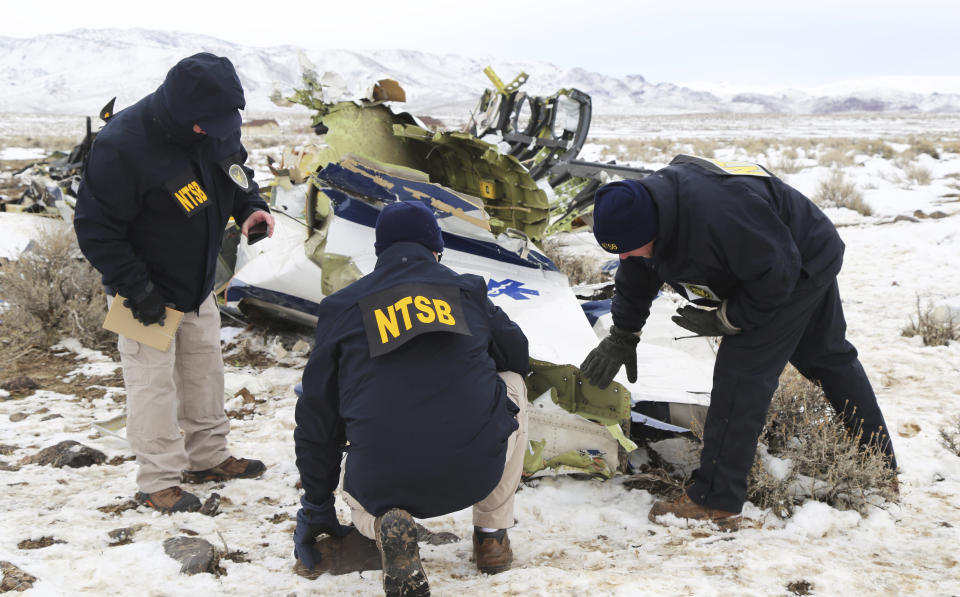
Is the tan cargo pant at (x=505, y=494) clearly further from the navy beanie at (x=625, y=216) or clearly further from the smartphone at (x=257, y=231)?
the smartphone at (x=257, y=231)

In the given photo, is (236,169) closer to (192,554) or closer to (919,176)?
(192,554)

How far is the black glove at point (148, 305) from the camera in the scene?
8.63 ft

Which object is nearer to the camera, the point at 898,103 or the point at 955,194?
the point at 955,194

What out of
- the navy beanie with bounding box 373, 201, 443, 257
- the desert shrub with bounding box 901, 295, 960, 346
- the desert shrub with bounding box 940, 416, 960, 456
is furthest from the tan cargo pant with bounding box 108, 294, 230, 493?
the desert shrub with bounding box 901, 295, 960, 346

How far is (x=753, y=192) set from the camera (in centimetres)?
236

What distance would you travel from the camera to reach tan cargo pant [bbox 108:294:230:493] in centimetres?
280

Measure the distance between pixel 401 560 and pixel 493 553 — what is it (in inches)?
22.9

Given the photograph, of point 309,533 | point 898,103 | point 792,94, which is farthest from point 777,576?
point 792,94

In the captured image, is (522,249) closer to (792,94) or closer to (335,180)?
(335,180)

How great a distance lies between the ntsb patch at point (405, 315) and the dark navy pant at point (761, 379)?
1246 millimetres

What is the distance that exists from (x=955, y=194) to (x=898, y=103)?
173 meters

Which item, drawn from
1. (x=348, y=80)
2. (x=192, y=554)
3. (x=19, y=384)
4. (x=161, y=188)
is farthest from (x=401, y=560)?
(x=348, y=80)

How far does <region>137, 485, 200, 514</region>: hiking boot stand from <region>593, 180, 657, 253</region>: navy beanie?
6.99ft

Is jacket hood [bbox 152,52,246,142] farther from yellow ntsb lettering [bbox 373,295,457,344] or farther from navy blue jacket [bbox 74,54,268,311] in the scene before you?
yellow ntsb lettering [bbox 373,295,457,344]
